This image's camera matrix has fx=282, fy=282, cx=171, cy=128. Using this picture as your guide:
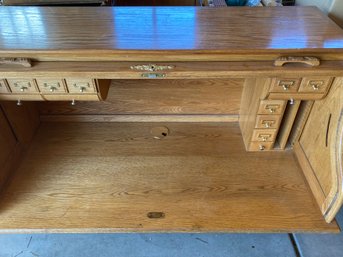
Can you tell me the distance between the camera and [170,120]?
1.59 m

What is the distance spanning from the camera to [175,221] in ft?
3.71

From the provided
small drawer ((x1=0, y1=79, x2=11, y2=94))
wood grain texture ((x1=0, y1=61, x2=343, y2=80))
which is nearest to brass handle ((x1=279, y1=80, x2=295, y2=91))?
wood grain texture ((x1=0, y1=61, x2=343, y2=80))

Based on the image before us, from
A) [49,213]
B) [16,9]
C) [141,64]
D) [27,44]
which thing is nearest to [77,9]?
[16,9]

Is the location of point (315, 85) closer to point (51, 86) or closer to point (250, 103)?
point (250, 103)

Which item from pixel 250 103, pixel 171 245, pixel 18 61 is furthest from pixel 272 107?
pixel 18 61

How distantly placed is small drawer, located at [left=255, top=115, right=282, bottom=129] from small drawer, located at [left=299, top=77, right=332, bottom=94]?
216mm

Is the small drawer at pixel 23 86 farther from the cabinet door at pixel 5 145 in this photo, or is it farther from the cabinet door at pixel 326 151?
the cabinet door at pixel 326 151

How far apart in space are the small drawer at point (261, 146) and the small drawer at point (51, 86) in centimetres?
91

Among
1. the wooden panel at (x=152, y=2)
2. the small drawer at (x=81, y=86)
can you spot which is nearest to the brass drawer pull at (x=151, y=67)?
the small drawer at (x=81, y=86)

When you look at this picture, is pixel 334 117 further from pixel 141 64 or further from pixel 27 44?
pixel 27 44

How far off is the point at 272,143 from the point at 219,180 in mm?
336

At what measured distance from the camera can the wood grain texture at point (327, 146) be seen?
102 cm

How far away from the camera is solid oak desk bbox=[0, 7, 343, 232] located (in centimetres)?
92

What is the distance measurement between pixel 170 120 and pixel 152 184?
0.44 m
